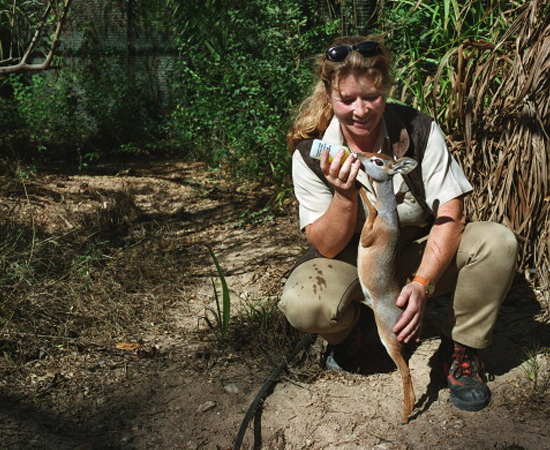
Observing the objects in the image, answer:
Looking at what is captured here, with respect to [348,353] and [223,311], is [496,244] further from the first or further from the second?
[223,311]

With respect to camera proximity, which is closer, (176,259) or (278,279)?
(278,279)

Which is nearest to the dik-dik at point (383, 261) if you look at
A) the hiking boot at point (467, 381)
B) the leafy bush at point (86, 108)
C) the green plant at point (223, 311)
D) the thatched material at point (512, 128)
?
→ the hiking boot at point (467, 381)

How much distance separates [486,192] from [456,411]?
1470 millimetres

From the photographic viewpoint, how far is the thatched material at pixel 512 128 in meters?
3.32

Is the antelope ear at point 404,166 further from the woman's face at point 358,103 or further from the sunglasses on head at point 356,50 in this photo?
the sunglasses on head at point 356,50

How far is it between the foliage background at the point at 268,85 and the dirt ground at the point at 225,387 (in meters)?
0.72

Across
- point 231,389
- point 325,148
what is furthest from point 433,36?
point 231,389

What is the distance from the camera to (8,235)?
3.67m

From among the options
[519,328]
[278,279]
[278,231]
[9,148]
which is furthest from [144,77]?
[519,328]

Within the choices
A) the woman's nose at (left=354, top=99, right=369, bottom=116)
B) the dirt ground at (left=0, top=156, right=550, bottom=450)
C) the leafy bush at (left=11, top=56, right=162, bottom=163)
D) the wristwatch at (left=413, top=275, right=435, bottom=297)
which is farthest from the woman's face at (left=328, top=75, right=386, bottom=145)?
the leafy bush at (left=11, top=56, right=162, bottom=163)

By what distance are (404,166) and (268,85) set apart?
2.79 metres

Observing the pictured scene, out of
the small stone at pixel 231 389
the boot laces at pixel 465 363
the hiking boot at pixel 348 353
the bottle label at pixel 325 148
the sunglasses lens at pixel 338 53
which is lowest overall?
the small stone at pixel 231 389

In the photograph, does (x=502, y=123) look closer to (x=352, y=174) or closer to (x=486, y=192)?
(x=486, y=192)

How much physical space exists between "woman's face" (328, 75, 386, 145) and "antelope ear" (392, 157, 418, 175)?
0.99 feet
